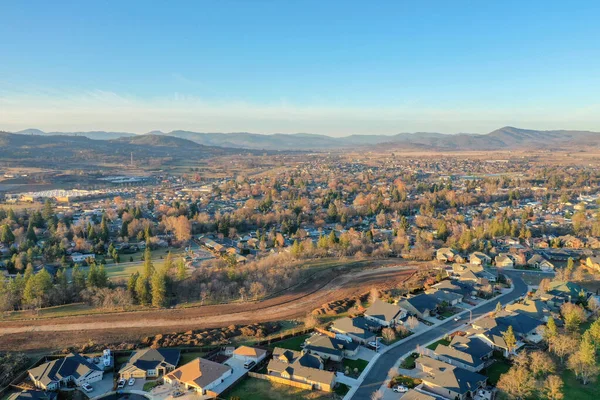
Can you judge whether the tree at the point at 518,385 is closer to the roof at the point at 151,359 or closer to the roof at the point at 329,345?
the roof at the point at 329,345

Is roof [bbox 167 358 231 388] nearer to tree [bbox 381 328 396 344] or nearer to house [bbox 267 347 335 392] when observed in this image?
house [bbox 267 347 335 392]

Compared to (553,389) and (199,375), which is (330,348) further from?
(553,389)

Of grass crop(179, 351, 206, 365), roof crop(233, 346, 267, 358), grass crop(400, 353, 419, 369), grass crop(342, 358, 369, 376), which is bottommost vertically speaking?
grass crop(179, 351, 206, 365)

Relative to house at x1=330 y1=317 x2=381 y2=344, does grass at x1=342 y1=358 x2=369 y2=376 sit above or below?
below

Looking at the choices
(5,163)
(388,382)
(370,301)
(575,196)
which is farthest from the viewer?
(5,163)

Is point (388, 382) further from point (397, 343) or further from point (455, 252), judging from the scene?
point (455, 252)

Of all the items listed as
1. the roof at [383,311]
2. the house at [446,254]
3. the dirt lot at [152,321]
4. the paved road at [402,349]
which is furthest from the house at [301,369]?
the house at [446,254]

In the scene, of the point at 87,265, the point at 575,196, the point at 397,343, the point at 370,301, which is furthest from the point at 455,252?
the point at 575,196

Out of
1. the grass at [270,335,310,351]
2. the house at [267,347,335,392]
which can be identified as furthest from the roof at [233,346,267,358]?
the grass at [270,335,310,351]
